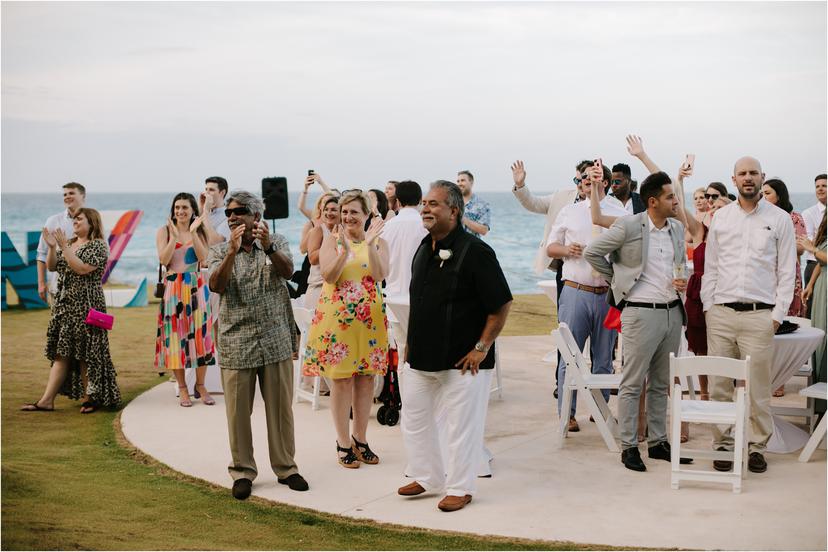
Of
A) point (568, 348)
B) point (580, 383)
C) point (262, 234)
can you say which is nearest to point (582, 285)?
point (568, 348)

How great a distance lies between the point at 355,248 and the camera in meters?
6.46

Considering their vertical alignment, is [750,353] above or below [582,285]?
below

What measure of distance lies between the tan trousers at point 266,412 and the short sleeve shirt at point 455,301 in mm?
971

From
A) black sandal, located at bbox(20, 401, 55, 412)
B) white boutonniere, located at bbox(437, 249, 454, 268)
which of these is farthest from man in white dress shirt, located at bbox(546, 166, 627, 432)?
black sandal, located at bbox(20, 401, 55, 412)

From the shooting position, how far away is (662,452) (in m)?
6.47

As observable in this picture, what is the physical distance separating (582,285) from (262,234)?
255 cm

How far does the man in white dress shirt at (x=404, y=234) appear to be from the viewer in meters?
7.49

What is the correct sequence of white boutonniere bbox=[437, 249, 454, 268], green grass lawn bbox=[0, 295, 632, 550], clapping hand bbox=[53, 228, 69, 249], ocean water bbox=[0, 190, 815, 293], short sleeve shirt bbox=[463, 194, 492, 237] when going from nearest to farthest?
A: green grass lawn bbox=[0, 295, 632, 550] → white boutonniere bbox=[437, 249, 454, 268] → clapping hand bbox=[53, 228, 69, 249] → short sleeve shirt bbox=[463, 194, 492, 237] → ocean water bbox=[0, 190, 815, 293]

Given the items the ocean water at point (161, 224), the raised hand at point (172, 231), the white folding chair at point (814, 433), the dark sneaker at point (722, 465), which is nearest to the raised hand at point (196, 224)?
the raised hand at point (172, 231)

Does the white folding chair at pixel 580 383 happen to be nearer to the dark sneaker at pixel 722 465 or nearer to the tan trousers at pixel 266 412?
the dark sneaker at pixel 722 465

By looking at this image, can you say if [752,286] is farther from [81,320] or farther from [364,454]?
[81,320]

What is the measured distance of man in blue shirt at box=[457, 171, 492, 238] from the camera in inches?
371

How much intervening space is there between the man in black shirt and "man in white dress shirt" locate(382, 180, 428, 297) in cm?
191

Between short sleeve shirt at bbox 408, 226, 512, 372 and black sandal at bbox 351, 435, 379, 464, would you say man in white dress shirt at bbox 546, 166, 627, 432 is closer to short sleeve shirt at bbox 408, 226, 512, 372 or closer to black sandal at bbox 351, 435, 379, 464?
black sandal at bbox 351, 435, 379, 464
